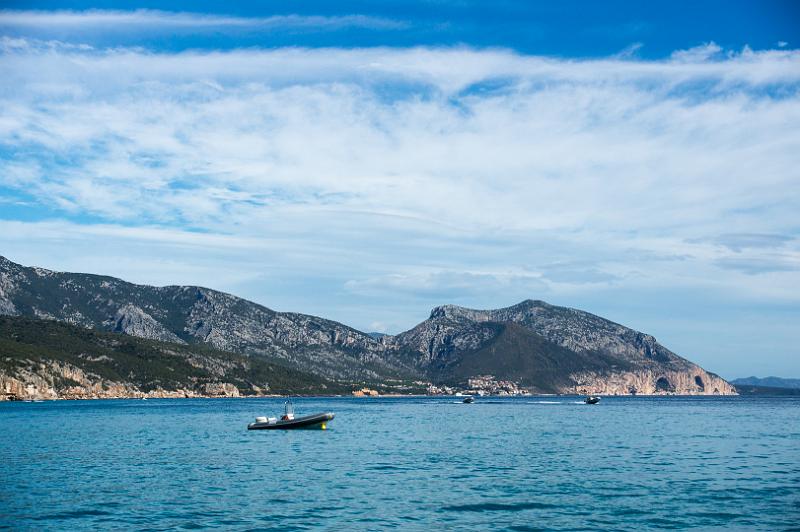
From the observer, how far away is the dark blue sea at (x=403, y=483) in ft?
145

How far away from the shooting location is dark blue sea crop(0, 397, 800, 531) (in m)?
44.2

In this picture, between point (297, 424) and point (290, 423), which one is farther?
point (297, 424)

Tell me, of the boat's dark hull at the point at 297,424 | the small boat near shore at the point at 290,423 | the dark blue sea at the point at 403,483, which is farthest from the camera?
the small boat near shore at the point at 290,423

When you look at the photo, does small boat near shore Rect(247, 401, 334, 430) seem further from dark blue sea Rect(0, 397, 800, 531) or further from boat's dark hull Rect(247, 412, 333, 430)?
dark blue sea Rect(0, 397, 800, 531)

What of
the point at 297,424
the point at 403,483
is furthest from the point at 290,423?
the point at 403,483

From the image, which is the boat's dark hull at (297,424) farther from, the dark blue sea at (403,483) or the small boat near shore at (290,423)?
the dark blue sea at (403,483)

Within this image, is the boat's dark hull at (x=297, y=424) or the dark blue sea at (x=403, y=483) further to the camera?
the boat's dark hull at (x=297, y=424)

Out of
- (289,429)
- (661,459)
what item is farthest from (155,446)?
(661,459)

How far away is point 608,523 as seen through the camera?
1689 inches

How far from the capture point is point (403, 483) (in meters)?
58.1

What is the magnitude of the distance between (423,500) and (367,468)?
18.9 meters

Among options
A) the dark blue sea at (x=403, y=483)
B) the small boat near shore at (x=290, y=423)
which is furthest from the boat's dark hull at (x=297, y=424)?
the dark blue sea at (x=403, y=483)

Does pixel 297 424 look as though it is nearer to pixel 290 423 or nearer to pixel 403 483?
pixel 290 423

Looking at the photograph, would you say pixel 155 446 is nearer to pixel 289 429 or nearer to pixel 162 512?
pixel 289 429
